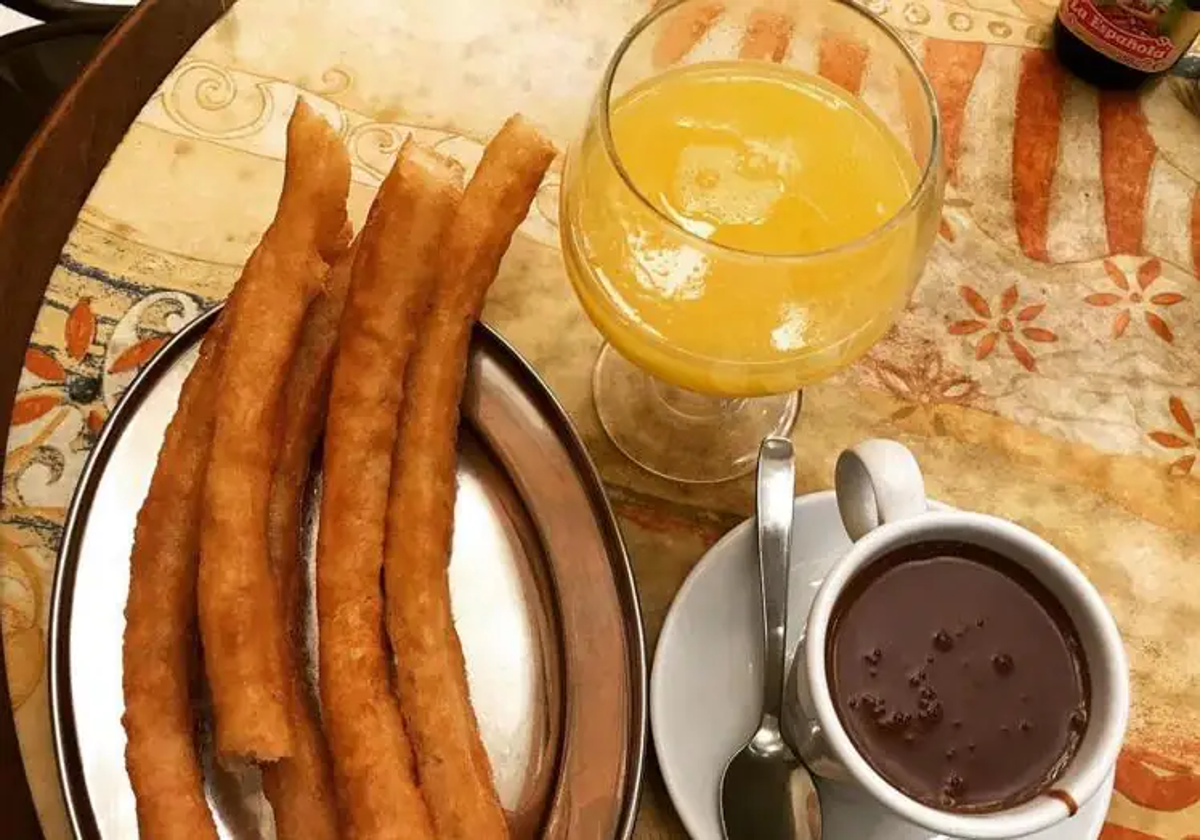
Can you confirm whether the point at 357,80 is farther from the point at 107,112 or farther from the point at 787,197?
the point at 787,197

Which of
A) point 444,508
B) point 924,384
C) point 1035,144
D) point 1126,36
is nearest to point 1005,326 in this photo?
point 924,384

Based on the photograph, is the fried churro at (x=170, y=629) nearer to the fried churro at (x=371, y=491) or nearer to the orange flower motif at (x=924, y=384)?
the fried churro at (x=371, y=491)

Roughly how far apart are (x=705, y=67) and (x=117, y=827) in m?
0.69

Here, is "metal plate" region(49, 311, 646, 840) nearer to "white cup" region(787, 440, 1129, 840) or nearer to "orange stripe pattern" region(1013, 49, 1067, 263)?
"white cup" region(787, 440, 1129, 840)

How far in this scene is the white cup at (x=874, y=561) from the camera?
2.41ft

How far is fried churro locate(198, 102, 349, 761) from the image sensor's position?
795 mm

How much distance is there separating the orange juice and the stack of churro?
9 cm

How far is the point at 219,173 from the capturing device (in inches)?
44.5

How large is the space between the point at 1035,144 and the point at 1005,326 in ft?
0.73

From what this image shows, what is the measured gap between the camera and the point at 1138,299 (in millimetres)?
1161

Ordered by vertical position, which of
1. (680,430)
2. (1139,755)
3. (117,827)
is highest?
(117,827)

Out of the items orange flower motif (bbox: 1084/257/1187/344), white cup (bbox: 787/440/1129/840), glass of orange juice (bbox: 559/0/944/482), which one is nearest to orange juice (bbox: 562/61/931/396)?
glass of orange juice (bbox: 559/0/944/482)

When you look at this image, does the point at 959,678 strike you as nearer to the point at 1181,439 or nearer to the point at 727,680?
the point at 727,680

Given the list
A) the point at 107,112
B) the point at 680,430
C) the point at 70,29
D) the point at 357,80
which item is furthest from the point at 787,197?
the point at 70,29
